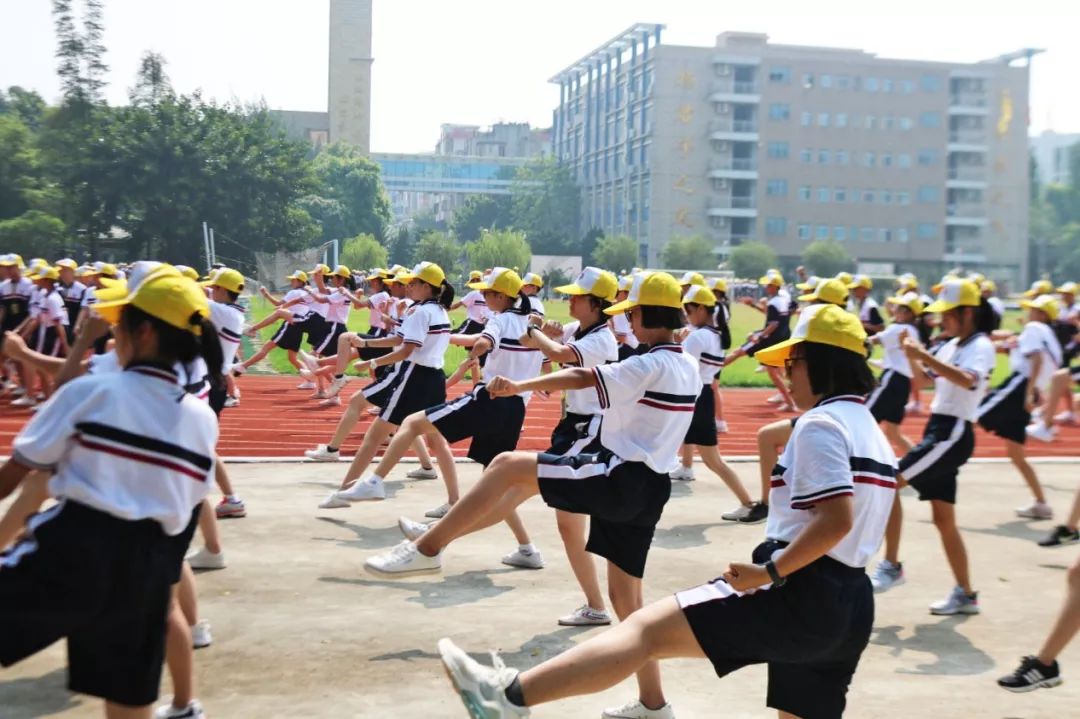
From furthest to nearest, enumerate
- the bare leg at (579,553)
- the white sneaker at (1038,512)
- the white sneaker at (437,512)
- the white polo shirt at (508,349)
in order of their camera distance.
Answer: the white sneaker at (1038,512)
the white sneaker at (437,512)
the white polo shirt at (508,349)
the bare leg at (579,553)

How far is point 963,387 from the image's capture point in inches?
281

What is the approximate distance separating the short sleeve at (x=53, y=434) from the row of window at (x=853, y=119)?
10395cm

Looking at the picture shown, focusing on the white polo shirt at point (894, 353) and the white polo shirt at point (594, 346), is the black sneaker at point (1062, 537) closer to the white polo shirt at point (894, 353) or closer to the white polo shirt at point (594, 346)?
the white polo shirt at point (894, 353)

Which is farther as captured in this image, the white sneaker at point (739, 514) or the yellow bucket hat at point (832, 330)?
the white sneaker at point (739, 514)

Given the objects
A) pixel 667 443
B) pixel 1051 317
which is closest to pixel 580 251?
pixel 1051 317

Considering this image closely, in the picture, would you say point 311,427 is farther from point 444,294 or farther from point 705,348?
point 444,294

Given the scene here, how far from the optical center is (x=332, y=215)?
314ft

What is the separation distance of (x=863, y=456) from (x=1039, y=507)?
7262 millimetres

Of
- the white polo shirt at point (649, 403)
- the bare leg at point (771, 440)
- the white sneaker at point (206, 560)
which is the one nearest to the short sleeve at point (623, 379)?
the white polo shirt at point (649, 403)

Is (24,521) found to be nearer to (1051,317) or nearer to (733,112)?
(1051,317)

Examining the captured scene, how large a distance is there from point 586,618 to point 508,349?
260 cm

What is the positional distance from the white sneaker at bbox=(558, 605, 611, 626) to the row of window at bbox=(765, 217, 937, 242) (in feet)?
325

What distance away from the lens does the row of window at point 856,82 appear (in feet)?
336

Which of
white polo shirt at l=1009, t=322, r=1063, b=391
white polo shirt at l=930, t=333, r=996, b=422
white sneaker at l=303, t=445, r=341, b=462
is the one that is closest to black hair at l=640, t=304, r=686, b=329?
white polo shirt at l=930, t=333, r=996, b=422
